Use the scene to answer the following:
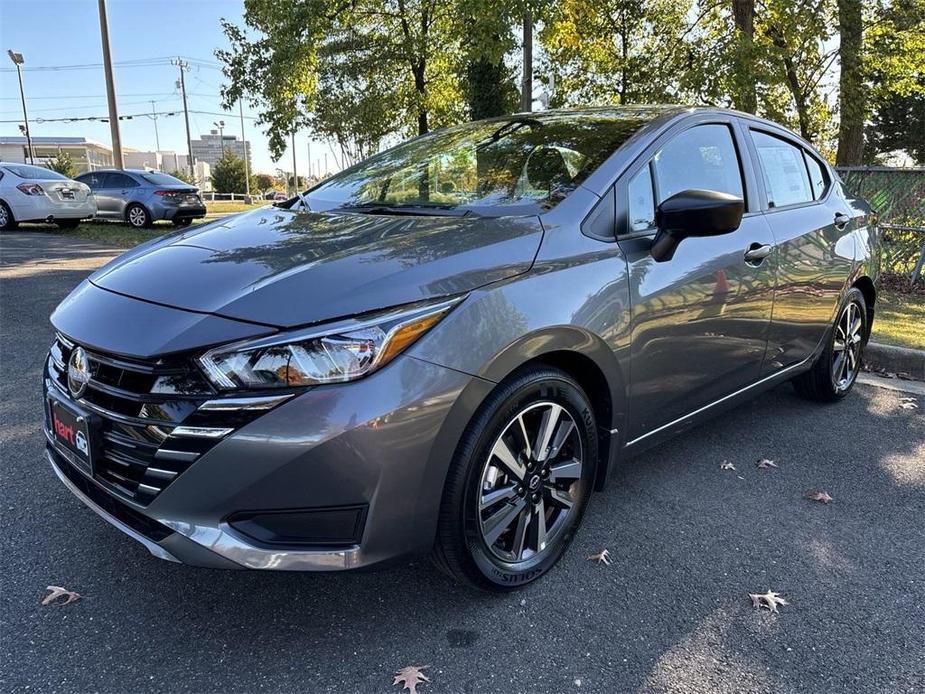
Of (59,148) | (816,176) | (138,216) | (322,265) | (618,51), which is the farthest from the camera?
(59,148)

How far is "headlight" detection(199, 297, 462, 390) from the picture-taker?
5.65 feet

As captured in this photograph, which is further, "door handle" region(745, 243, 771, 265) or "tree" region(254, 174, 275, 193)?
"tree" region(254, 174, 275, 193)

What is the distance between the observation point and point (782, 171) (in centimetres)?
348

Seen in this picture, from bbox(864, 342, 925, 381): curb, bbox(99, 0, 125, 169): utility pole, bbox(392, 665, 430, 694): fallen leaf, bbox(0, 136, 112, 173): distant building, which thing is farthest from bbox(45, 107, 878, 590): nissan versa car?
bbox(0, 136, 112, 173): distant building

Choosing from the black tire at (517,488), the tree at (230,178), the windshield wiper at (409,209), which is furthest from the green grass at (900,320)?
the tree at (230,178)

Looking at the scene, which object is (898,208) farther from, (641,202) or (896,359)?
(641,202)

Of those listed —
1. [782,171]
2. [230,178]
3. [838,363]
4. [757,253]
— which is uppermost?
[230,178]

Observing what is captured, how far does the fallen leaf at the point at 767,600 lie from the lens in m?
2.24

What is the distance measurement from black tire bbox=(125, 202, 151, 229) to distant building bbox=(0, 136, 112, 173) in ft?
202

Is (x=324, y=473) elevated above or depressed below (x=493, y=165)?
below

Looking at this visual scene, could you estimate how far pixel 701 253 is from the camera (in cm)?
269

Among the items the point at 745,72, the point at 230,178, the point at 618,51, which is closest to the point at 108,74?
the point at 618,51

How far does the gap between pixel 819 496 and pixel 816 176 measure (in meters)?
1.89

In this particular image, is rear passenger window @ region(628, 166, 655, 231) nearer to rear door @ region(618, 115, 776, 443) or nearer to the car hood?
rear door @ region(618, 115, 776, 443)
